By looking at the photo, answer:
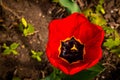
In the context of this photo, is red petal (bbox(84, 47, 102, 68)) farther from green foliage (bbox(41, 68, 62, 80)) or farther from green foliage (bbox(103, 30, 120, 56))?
green foliage (bbox(103, 30, 120, 56))

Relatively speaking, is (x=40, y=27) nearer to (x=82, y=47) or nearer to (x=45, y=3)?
(x=45, y=3)

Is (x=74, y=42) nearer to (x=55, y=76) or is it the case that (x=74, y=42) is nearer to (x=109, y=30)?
(x=55, y=76)

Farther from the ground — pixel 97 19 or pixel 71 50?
pixel 97 19

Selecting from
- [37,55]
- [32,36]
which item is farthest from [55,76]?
[32,36]

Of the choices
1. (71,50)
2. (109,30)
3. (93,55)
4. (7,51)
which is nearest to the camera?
(93,55)

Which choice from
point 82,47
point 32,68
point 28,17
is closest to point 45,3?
point 28,17

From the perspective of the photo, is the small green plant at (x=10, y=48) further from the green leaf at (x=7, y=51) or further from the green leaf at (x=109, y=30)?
the green leaf at (x=109, y=30)

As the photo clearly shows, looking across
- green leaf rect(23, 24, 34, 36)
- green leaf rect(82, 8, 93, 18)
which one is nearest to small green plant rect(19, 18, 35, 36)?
green leaf rect(23, 24, 34, 36)
